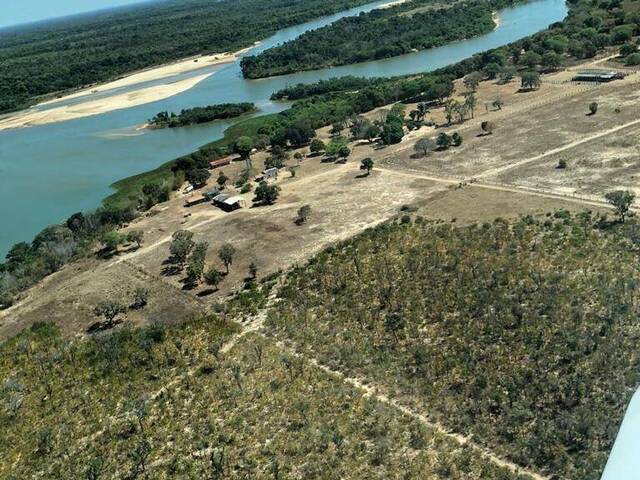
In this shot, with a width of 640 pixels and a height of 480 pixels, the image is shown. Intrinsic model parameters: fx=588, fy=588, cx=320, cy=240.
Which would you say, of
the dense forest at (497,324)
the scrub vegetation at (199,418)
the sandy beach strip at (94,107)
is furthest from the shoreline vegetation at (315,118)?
the sandy beach strip at (94,107)

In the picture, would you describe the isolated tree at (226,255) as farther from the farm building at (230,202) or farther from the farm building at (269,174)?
the farm building at (269,174)

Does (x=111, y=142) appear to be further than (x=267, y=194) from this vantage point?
Yes

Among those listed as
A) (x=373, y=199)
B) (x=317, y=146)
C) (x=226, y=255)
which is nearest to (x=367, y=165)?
(x=373, y=199)

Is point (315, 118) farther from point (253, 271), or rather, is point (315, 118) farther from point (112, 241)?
point (253, 271)

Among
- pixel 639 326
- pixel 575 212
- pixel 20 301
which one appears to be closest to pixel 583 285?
pixel 639 326

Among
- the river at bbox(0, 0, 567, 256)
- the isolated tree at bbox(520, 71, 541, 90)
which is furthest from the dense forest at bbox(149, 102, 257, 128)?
the isolated tree at bbox(520, 71, 541, 90)

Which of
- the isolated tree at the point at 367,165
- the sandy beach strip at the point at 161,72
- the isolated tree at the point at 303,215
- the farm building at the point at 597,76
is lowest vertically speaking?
the isolated tree at the point at 303,215
